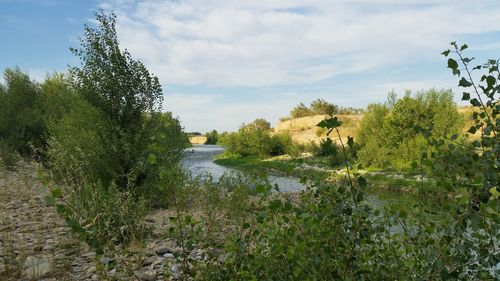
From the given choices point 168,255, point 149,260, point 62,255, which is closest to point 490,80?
point 149,260

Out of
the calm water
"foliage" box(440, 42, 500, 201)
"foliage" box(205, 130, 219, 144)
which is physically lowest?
the calm water

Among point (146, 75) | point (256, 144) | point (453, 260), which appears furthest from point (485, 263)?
point (256, 144)

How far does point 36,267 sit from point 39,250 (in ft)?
4.43

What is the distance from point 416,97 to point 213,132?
115m

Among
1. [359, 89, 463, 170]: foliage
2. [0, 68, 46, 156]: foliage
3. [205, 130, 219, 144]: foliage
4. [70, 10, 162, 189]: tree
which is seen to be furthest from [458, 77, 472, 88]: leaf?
[205, 130, 219, 144]: foliage

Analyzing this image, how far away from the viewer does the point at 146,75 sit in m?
12.7

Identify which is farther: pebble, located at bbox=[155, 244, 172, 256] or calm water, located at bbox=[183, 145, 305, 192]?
calm water, located at bbox=[183, 145, 305, 192]

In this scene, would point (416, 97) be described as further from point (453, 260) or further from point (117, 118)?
point (453, 260)

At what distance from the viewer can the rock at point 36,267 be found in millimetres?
5391

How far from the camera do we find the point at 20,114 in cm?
2756

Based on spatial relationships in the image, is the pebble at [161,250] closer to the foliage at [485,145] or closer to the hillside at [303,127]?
the foliage at [485,145]

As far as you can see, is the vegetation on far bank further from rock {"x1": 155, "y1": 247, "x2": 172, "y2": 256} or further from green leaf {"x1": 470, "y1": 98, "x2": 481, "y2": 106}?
rock {"x1": 155, "y1": 247, "x2": 172, "y2": 256}

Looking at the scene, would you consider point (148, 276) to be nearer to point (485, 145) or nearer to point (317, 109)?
point (485, 145)

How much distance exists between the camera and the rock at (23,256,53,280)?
17.7ft
